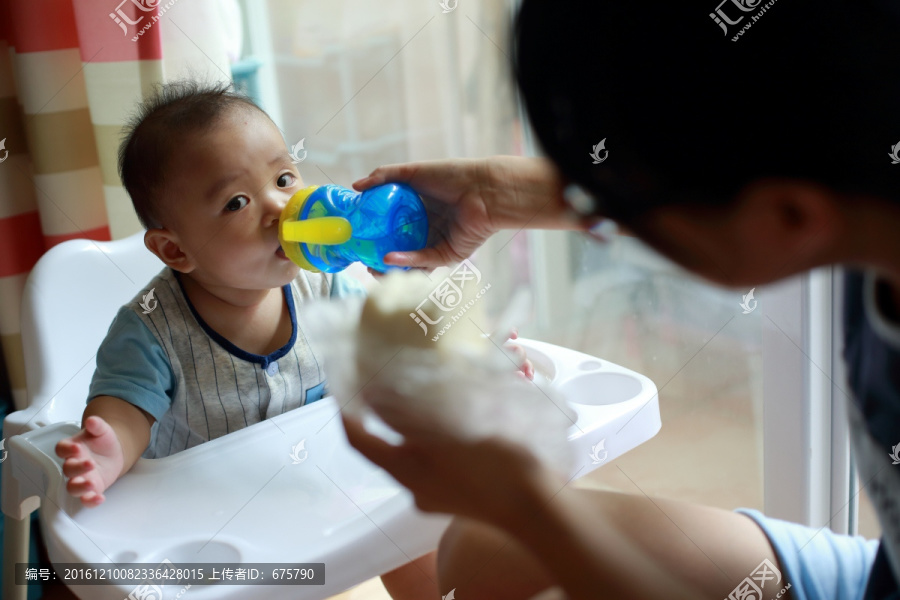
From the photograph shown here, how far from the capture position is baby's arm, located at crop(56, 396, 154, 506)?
0.72 meters

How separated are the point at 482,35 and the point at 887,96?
3.84ft

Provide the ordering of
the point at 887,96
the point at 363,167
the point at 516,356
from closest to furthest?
the point at 887,96, the point at 516,356, the point at 363,167

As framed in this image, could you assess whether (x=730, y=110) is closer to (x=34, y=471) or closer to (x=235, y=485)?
(x=235, y=485)

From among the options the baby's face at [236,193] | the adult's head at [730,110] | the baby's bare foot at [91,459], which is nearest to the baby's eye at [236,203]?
the baby's face at [236,193]

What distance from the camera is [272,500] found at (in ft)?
2.33

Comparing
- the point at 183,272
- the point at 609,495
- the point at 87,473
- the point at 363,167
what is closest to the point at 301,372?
the point at 183,272

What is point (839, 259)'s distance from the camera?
41cm

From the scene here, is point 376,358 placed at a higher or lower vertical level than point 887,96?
lower

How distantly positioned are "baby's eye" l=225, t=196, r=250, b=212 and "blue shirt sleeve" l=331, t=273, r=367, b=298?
20 cm

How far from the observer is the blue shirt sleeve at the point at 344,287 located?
1080 millimetres

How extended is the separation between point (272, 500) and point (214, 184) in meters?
0.38

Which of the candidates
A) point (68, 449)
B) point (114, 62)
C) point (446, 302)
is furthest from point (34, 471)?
point (114, 62)

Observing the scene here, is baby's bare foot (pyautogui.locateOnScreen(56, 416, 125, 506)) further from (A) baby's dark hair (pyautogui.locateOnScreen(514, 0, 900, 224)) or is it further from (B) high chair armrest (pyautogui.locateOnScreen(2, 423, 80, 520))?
(A) baby's dark hair (pyautogui.locateOnScreen(514, 0, 900, 224))

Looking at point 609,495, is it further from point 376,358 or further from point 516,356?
point 516,356
